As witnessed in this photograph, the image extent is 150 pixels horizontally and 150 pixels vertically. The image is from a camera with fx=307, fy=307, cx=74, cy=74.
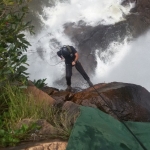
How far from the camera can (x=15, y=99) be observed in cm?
450

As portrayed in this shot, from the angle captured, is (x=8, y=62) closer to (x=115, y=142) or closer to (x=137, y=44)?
(x=115, y=142)

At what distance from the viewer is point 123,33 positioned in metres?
13.7

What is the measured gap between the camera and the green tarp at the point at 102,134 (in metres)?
3.21

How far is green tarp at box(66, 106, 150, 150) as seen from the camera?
321cm

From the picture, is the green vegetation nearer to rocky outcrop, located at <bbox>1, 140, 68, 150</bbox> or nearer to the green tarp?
rocky outcrop, located at <bbox>1, 140, 68, 150</bbox>

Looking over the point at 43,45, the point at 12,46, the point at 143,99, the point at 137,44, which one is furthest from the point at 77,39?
the point at 12,46

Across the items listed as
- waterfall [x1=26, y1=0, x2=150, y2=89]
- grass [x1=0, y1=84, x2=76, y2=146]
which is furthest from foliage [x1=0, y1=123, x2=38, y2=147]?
waterfall [x1=26, y1=0, x2=150, y2=89]

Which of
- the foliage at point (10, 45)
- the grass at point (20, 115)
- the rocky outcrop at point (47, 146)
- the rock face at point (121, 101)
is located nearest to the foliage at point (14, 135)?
the grass at point (20, 115)

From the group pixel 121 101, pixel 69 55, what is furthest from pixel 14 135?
pixel 69 55

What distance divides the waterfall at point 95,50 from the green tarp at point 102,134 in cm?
837

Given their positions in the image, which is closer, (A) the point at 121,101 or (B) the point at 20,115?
(B) the point at 20,115

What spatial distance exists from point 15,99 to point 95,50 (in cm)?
883

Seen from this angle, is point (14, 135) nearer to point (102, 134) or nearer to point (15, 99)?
point (15, 99)

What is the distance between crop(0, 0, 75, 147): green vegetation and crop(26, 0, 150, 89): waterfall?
7246 mm
